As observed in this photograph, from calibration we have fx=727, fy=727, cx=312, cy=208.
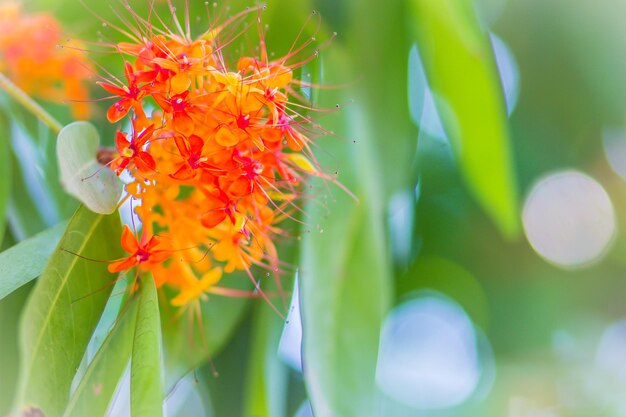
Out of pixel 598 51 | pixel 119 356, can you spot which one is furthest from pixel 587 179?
pixel 119 356

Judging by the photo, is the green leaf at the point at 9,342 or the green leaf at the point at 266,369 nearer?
the green leaf at the point at 9,342

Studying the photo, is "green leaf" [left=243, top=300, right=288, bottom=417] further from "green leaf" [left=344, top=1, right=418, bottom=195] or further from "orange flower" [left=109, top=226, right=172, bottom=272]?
"orange flower" [left=109, top=226, right=172, bottom=272]

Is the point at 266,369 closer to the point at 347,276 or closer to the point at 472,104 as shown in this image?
the point at 347,276

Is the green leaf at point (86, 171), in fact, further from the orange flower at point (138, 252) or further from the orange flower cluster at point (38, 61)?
the orange flower cluster at point (38, 61)

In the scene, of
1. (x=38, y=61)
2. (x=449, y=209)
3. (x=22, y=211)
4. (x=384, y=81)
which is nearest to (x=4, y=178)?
(x=22, y=211)

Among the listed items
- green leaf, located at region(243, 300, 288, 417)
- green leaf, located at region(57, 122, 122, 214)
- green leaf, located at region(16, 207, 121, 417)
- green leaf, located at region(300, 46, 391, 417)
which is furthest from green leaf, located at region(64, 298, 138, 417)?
green leaf, located at region(243, 300, 288, 417)

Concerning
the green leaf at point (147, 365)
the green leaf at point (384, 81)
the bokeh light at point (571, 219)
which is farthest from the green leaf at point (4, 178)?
the bokeh light at point (571, 219)
